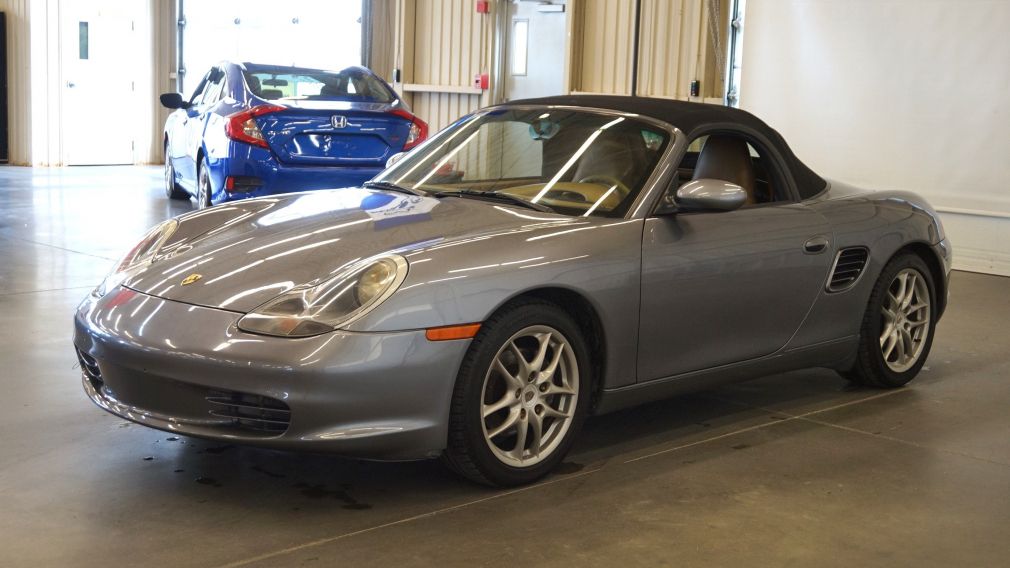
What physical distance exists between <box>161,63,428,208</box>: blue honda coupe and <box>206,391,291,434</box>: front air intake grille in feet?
17.6

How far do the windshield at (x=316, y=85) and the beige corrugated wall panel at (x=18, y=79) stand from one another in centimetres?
948

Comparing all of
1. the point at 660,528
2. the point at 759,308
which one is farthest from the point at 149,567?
the point at 759,308

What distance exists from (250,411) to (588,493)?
1083mm

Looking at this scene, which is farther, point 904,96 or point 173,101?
point 173,101

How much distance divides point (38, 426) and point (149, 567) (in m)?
1.46

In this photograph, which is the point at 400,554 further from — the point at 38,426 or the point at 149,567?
the point at 38,426

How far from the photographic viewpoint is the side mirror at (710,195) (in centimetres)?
402

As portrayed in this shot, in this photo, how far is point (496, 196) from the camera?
421 cm

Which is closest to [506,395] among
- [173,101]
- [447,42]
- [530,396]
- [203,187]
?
[530,396]

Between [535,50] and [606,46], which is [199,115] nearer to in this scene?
[606,46]

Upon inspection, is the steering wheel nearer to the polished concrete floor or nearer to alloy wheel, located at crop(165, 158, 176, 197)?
the polished concrete floor

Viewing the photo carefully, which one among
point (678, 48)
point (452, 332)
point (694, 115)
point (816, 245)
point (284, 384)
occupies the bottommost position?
point (284, 384)

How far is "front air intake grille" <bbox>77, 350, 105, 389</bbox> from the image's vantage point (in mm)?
3646

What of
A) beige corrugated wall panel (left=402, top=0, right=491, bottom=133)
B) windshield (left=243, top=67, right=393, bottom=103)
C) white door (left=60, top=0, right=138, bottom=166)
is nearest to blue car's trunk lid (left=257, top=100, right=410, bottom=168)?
windshield (left=243, top=67, right=393, bottom=103)
